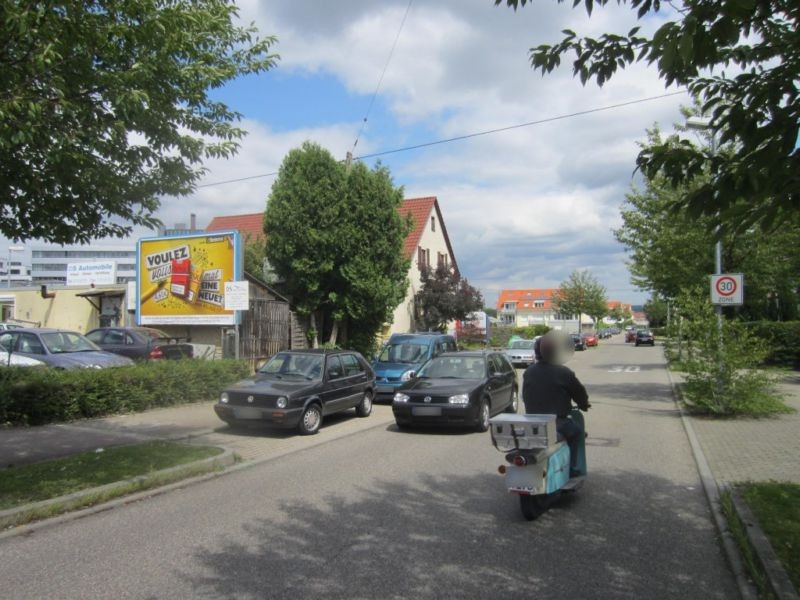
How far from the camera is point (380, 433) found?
11.5 metres

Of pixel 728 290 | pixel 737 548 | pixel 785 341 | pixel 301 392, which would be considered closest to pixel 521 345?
pixel 785 341

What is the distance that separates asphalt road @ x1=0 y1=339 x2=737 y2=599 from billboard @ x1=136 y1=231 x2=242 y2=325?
13.3 meters

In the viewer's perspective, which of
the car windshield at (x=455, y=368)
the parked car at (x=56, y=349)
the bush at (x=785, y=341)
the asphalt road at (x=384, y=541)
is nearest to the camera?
the asphalt road at (x=384, y=541)

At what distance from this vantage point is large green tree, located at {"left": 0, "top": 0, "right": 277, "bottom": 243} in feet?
18.4

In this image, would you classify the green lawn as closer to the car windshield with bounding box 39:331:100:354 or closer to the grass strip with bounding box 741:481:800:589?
the grass strip with bounding box 741:481:800:589

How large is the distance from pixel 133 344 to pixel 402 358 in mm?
8005

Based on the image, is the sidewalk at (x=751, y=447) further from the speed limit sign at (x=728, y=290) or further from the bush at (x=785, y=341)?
the bush at (x=785, y=341)

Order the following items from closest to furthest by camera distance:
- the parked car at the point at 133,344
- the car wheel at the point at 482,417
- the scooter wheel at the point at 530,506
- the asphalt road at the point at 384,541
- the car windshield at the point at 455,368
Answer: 1. the asphalt road at the point at 384,541
2. the scooter wheel at the point at 530,506
3. the car wheel at the point at 482,417
4. the car windshield at the point at 455,368
5. the parked car at the point at 133,344

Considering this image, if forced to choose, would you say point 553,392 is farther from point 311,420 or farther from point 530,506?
point 311,420

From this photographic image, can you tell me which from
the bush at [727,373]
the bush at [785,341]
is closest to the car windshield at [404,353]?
the bush at [727,373]

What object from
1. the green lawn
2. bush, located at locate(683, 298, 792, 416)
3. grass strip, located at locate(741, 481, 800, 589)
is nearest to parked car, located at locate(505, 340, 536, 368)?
bush, located at locate(683, 298, 792, 416)

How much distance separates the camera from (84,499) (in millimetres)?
6555

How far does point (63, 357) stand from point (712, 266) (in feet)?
58.5

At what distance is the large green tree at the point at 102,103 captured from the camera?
5.62 meters
